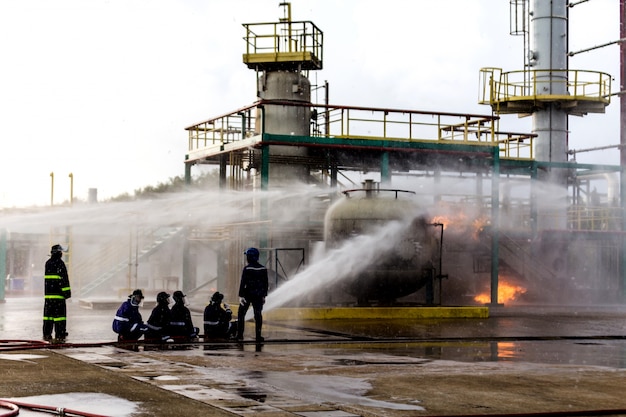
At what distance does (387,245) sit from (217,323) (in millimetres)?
9184

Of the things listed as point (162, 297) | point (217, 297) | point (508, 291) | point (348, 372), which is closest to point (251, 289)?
point (217, 297)

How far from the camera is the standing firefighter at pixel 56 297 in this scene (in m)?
16.3

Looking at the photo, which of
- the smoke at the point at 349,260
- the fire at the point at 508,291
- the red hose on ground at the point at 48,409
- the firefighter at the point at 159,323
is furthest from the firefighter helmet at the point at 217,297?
the fire at the point at 508,291

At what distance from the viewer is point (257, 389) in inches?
388

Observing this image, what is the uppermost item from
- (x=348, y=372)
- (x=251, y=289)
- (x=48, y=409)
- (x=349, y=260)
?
(x=349, y=260)

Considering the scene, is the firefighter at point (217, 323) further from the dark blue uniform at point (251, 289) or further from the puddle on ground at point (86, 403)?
the puddle on ground at point (86, 403)

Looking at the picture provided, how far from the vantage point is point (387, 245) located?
24.9m

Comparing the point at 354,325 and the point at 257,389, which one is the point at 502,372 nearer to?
the point at 257,389

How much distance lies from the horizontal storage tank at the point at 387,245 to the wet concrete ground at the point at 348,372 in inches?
198

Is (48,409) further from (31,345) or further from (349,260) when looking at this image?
(349,260)

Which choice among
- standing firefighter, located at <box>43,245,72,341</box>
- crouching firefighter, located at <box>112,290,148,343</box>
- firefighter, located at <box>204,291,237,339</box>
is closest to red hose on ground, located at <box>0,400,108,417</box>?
crouching firefighter, located at <box>112,290,148,343</box>

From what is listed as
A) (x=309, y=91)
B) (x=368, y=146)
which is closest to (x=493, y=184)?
(x=368, y=146)

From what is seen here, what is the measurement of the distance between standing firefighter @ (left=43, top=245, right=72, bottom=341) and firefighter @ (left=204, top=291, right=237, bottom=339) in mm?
2493

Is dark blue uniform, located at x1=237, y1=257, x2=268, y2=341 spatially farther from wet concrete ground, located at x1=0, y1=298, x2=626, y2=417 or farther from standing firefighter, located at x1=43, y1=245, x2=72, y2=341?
standing firefighter, located at x1=43, y1=245, x2=72, y2=341
